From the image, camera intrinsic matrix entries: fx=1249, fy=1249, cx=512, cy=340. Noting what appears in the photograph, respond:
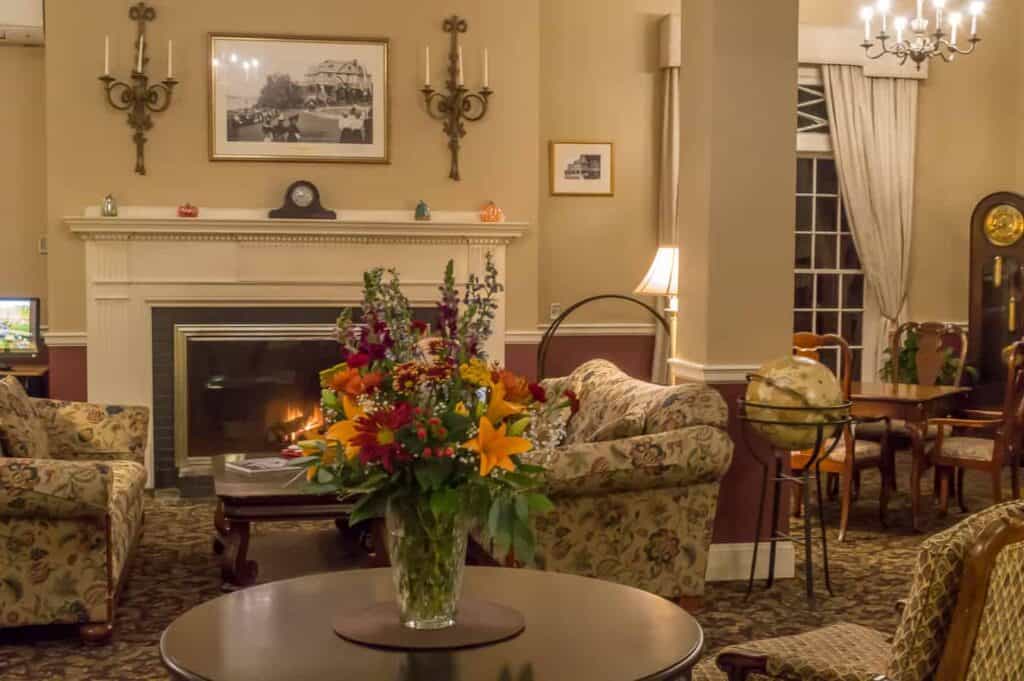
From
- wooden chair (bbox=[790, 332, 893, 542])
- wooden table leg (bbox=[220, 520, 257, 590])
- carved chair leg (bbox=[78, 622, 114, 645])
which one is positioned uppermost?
wooden chair (bbox=[790, 332, 893, 542])

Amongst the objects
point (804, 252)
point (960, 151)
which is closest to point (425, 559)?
point (804, 252)

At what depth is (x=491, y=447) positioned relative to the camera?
2217 millimetres

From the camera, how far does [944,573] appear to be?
81.6 inches

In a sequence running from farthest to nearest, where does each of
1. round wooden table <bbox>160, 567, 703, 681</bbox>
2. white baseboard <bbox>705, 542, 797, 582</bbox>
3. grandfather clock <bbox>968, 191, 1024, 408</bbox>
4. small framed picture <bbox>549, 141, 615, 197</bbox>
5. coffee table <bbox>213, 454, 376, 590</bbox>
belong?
grandfather clock <bbox>968, 191, 1024, 408</bbox> < small framed picture <bbox>549, 141, 615, 197</bbox> < white baseboard <bbox>705, 542, 797, 582</bbox> < coffee table <bbox>213, 454, 376, 590</bbox> < round wooden table <bbox>160, 567, 703, 681</bbox>

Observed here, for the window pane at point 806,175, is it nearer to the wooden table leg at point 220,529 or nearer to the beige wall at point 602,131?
the beige wall at point 602,131

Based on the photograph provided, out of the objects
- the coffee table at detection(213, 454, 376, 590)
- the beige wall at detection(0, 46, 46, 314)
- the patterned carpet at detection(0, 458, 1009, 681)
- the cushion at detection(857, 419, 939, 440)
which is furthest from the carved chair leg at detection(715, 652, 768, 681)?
the beige wall at detection(0, 46, 46, 314)

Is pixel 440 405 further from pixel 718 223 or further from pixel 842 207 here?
pixel 842 207

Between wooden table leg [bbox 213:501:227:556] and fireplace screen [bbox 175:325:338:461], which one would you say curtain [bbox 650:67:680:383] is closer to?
fireplace screen [bbox 175:325:338:461]

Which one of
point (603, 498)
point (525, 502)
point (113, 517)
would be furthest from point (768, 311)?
point (525, 502)

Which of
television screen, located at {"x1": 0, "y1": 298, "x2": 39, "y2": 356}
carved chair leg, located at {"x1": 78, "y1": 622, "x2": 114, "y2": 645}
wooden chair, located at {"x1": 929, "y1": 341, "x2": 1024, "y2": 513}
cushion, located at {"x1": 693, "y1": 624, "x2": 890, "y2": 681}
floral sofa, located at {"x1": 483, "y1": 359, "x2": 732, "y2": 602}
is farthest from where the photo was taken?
television screen, located at {"x1": 0, "y1": 298, "x2": 39, "y2": 356}

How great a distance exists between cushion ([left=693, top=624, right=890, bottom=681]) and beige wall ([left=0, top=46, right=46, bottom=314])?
6.30 meters

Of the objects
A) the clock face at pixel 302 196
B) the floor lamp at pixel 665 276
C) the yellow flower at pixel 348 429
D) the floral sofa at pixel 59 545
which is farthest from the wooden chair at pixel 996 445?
the yellow flower at pixel 348 429

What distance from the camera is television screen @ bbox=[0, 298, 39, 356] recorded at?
7680 mm

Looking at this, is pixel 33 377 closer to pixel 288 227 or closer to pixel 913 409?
pixel 288 227
